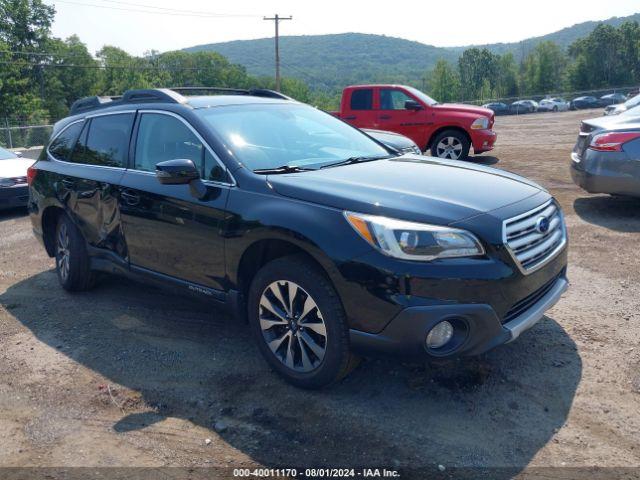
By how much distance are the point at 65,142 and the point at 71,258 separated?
3.65 ft

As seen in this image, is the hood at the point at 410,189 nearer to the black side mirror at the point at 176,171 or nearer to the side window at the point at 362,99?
the black side mirror at the point at 176,171

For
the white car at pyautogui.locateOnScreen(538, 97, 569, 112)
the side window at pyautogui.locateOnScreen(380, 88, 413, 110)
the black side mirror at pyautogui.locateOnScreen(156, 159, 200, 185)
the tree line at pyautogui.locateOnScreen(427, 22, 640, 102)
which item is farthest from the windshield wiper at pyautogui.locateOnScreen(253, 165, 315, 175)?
the tree line at pyautogui.locateOnScreen(427, 22, 640, 102)

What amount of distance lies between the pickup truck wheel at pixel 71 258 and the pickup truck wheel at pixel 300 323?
7.45ft

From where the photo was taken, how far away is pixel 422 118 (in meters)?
12.4

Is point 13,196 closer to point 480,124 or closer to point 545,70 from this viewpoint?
point 480,124

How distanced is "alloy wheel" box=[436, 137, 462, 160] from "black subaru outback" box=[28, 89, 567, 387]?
772 centimetres

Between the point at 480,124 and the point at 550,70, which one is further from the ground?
the point at 550,70

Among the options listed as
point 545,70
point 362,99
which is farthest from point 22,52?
point 545,70

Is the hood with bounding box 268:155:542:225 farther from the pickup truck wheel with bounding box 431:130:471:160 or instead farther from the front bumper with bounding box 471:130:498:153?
the pickup truck wheel with bounding box 431:130:471:160

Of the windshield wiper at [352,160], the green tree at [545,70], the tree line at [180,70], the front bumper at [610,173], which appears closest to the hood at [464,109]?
the front bumper at [610,173]

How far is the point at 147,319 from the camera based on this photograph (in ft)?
15.9

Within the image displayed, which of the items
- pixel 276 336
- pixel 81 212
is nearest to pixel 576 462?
pixel 276 336

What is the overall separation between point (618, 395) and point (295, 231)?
209cm

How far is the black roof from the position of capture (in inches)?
178
